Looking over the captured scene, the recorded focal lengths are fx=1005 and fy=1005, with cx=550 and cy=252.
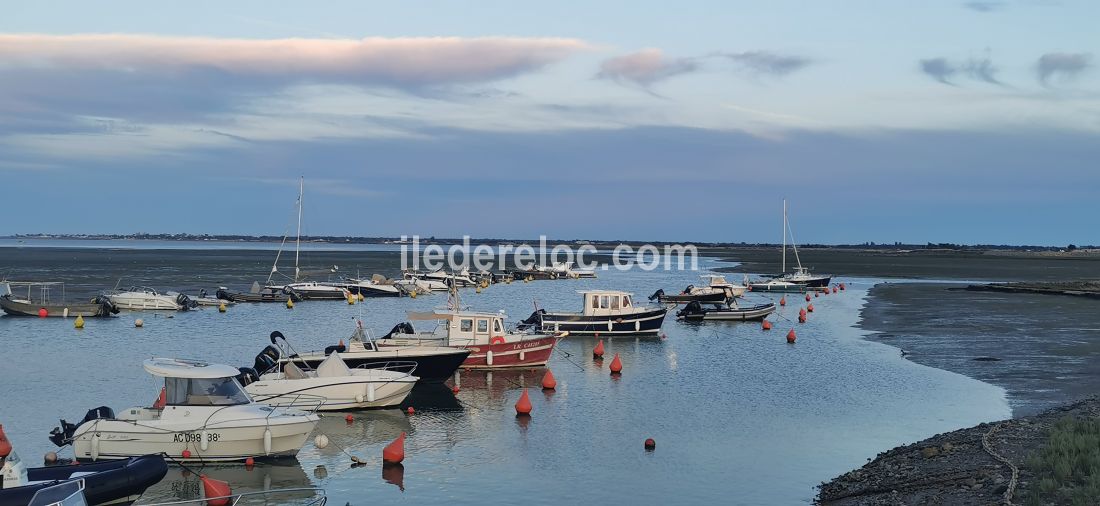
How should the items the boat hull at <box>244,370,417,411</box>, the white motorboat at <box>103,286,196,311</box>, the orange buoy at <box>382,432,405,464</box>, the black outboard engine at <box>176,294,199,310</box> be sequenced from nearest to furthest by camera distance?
the orange buoy at <box>382,432,405,464</box>, the boat hull at <box>244,370,417,411</box>, the white motorboat at <box>103,286,196,311</box>, the black outboard engine at <box>176,294,199,310</box>

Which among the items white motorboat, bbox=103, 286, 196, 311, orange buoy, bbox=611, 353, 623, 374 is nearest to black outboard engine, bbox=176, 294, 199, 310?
white motorboat, bbox=103, 286, 196, 311

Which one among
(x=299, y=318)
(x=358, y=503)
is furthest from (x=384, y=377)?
(x=299, y=318)

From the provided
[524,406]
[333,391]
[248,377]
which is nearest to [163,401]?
[333,391]

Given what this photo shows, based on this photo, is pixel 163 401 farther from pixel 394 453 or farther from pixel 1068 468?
pixel 1068 468

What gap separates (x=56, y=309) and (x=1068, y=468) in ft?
196

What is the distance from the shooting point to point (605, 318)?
55.2m

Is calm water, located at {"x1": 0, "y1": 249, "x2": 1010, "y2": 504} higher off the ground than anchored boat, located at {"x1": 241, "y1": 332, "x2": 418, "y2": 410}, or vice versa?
anchored boat, located at {"x1": 241, "y1": 332, "x2": 418, "y2": 410}

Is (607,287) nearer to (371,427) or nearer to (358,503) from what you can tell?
(371,427)

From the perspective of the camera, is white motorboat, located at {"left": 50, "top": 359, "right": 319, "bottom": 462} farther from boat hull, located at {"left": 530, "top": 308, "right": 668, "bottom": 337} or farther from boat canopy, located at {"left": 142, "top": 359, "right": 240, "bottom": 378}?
boat hull, located at {"left": 530, "top": 308, "right": 668, "bottom": 337}

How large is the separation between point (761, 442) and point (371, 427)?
11141 millimetres

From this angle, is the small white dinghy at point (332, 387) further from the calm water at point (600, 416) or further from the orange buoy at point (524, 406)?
the orange buoy at point (524, 406)

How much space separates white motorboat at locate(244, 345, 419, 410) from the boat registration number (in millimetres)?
5063

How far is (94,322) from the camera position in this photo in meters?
60.9

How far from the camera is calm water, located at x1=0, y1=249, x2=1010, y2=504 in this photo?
75.7 ft
